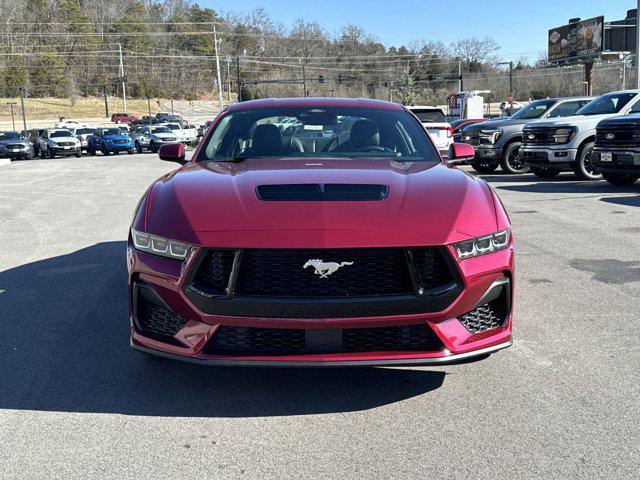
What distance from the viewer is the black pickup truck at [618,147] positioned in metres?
12.5

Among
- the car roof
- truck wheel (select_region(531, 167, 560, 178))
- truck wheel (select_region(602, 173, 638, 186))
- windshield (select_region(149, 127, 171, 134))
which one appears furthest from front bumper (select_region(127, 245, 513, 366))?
windshield (select_region(149, 127, 171, 134))

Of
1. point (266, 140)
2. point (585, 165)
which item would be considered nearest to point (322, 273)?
point (266, 140)

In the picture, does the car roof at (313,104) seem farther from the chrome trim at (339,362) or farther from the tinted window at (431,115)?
the tinted window at (431,115)

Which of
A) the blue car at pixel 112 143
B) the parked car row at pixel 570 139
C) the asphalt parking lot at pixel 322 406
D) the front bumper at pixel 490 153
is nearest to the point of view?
the asphalt parking lot at pixel 322 406

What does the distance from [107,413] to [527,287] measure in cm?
391

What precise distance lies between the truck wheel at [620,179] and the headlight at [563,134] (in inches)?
55.0

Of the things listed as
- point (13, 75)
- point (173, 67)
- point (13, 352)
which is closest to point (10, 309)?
point (13, 352)

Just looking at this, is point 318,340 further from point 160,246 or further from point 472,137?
point 472,137

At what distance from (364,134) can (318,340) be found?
2.30 meters

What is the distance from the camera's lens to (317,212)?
3451 mm

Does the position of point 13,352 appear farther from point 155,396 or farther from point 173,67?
point 173,67

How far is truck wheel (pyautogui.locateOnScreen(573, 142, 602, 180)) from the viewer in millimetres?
15180

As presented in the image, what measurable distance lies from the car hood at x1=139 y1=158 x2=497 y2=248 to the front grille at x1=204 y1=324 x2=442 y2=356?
41cm

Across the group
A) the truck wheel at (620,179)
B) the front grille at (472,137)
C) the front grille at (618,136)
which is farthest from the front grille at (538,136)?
the front grille at (618,136)
